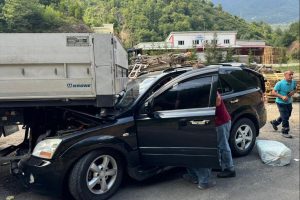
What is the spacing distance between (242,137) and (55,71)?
3.69 metres

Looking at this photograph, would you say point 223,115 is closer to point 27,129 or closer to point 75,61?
point 75,61

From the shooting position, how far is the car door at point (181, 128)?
4617 millimetres

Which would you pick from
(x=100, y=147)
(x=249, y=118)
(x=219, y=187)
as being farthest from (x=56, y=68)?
(x=249, y=118)

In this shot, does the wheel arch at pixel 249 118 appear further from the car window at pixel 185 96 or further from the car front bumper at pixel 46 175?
the car front bumper at pixel 46 175

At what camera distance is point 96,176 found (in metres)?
4.45

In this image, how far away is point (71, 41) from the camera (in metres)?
4.24

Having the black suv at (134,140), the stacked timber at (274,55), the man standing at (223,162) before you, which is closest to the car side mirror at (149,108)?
the black suv at (134,140)

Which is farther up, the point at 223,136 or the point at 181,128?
the point at 181,128

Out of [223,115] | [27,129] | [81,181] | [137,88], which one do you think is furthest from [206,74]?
[27,129]

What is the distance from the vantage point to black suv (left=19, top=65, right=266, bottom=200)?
425 centimetres

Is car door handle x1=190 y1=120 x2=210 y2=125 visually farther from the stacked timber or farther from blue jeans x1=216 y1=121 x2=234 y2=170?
the stacked timber

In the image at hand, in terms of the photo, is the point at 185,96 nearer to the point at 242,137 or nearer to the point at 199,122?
the point at 199,122

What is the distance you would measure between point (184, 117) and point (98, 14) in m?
73.8

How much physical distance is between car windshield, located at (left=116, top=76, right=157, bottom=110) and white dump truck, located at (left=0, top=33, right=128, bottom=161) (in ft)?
1.83
